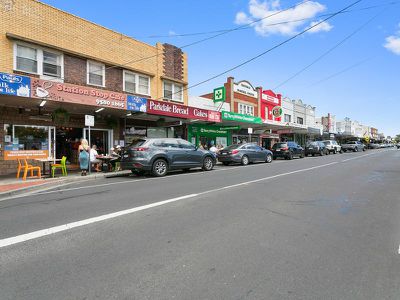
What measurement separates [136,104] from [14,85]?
5381mm

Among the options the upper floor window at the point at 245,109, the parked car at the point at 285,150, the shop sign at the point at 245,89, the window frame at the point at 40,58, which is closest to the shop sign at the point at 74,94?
the window frame at the point at 40,58

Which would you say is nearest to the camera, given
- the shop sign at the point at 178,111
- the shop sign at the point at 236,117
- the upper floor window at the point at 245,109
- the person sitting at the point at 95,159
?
the person sitting at the point at 95,159

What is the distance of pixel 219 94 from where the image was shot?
24.3 meters

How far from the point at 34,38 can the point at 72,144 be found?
5453 mm

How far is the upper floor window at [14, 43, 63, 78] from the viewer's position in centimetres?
1334

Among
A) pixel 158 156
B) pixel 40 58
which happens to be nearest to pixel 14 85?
pixel 40 58

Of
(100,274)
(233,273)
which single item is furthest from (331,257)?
(100,274)

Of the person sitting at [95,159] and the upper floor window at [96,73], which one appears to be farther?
the upper floor window at [96,73]

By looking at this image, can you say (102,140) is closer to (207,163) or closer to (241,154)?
(207,163)

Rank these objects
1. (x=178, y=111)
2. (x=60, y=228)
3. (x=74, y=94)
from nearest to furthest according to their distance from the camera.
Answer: (x=60, y=228), (x=74, y=94), (x=178, y=111)

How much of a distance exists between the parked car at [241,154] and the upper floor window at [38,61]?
10.3 m

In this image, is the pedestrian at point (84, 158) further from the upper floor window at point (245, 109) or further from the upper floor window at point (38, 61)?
the upper floor window at point (245, 109)

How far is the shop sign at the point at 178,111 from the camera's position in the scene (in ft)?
50.2

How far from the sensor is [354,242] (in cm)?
416
